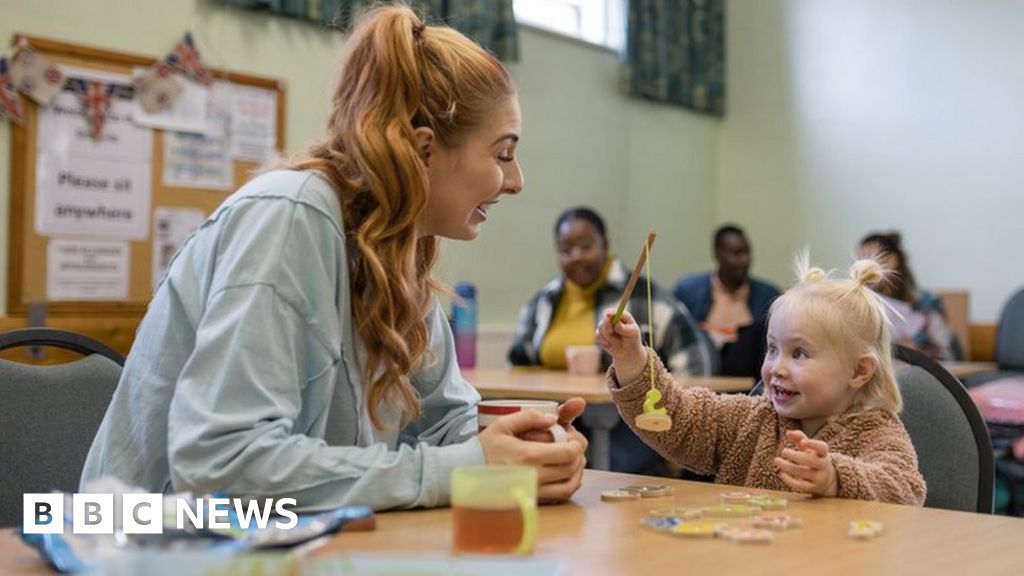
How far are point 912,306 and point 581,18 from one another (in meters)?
2.30

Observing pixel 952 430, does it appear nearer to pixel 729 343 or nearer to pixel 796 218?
pixel 729 343

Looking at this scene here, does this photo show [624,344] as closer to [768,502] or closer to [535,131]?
[768,502]

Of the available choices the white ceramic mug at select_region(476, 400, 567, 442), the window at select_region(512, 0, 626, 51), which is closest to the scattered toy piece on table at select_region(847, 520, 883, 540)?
the white ceramic mug at select_region(476, 400, 567, 442)

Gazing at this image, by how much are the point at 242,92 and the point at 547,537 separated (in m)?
3.71

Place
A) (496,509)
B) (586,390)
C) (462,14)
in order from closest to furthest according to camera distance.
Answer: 1. (496,509)
2. (586,390)
3. (462,14)

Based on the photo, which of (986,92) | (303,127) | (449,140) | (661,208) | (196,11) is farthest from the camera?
(661,208)

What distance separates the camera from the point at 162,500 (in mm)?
1095

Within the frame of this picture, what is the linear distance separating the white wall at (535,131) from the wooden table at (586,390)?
2.27ft

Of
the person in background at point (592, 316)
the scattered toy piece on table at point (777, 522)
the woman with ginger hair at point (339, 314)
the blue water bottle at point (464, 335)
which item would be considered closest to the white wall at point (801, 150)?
the person in background at point (592, 316)

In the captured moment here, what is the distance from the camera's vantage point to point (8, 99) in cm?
385

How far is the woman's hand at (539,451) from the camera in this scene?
1303 millimetres

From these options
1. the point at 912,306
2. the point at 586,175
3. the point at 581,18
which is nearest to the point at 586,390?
the point at 912,306

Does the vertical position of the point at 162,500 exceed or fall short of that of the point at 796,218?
it falls short

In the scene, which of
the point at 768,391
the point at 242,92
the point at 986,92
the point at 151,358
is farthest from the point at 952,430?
the point at 986,92
